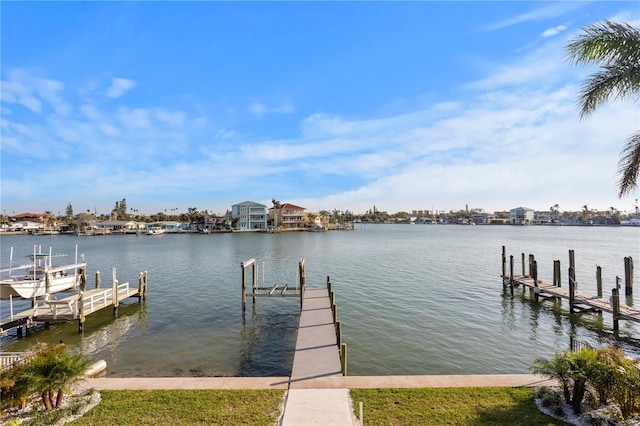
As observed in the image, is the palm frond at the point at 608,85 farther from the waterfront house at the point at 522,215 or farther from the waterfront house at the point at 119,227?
the waterfront house at the point at 522,215

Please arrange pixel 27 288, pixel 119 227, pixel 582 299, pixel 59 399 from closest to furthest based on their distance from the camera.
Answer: pixel 59 399, pixel 582 299, pixel 27 288, pixel 119 227

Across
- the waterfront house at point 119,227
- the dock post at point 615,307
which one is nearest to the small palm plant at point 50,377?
the dock post at point 615,307

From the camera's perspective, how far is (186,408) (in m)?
8.05

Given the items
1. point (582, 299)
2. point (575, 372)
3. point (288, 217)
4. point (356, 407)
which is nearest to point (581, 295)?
point (582, 299)

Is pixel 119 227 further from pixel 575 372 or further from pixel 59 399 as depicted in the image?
pixel 575 372

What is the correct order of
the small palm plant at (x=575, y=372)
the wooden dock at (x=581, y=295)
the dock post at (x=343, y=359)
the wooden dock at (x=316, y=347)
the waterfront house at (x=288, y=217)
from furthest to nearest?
the waterfront house at (x=288, y=217) < the wooden dock at (x=581, y=295) < the dock post at (x=343, y=359) < the wooden dock at (x=316, y=347) < the small palm plant at (x=575, y=372)

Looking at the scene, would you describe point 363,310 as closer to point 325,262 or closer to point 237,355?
point 237,355

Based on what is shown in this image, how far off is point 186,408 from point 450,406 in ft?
21.8

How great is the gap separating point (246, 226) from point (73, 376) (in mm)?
121182

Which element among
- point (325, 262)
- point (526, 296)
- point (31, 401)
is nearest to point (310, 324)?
point (31, 401)

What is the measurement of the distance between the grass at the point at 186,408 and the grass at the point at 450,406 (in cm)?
235

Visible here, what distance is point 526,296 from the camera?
25719 mm

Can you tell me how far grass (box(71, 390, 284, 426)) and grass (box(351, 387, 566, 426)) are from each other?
235cm

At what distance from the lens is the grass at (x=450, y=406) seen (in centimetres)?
729
